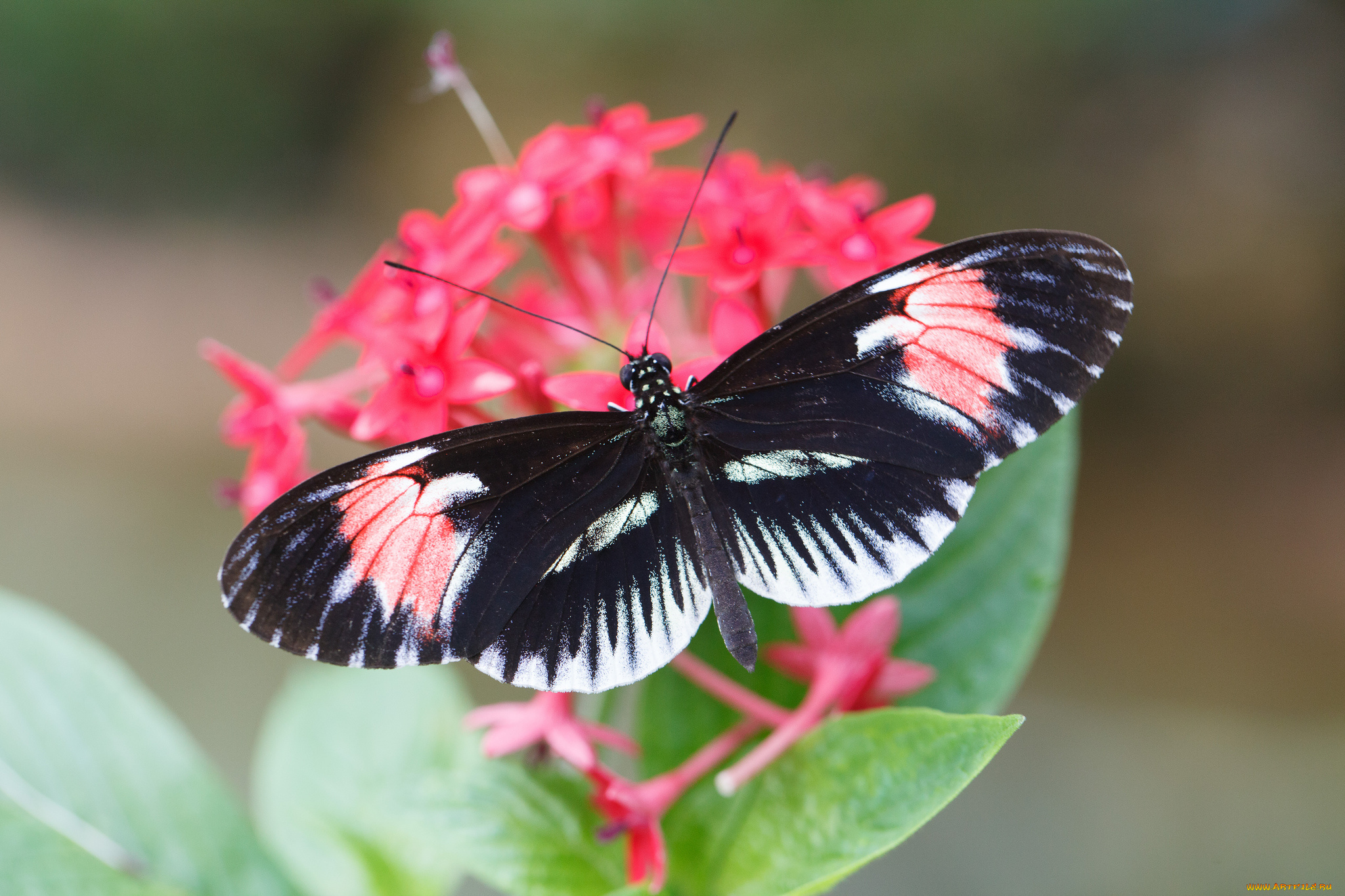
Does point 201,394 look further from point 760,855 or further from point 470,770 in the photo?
point 760,855

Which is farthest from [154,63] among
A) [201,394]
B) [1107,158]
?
[1107,158]

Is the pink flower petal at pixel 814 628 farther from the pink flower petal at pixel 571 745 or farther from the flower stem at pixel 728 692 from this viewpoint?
the pink flower petal at pixel 571 745

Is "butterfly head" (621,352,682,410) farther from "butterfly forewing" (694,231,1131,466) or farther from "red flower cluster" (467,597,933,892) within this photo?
"red flower cluster" (467,597,933,892)

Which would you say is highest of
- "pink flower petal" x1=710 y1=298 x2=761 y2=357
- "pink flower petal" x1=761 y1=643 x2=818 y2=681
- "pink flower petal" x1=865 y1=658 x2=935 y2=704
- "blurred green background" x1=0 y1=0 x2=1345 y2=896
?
"blurred green background" x1=0 y1=0 x2=1345 y2=896

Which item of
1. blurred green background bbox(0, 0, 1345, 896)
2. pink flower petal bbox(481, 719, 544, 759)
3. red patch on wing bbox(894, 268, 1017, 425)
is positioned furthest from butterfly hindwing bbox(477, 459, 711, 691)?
blurred green background bbox(0, 0, 1345, 896)

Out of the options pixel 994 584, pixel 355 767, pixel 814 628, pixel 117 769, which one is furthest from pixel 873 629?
pixel 117 769
